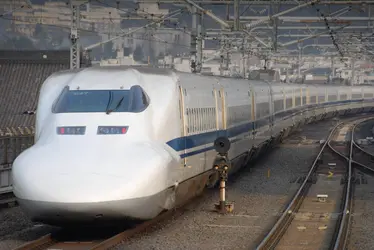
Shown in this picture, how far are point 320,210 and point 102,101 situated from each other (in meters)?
5.81

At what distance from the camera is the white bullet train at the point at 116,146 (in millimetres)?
11008

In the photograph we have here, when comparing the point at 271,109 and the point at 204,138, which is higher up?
the point at 204,138

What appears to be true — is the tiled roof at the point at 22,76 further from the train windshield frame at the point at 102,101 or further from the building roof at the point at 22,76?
the train windshield frame at the point at 102,101

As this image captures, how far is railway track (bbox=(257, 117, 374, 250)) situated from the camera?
12539 millimetres

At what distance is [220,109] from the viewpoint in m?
17.8

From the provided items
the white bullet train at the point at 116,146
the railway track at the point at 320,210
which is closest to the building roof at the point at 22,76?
the railway track at the point at 320,210

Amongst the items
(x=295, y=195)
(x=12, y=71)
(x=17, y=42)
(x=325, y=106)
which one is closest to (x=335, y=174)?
(x=295, y=195)

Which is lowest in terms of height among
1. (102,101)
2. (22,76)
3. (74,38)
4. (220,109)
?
(220,109)

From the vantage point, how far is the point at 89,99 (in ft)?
41.3

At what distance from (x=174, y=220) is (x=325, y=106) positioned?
4412 cm

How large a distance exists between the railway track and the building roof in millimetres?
12325

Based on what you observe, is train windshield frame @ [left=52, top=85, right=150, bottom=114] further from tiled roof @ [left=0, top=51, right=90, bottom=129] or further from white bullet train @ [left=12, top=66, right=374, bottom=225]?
tiled roof @ [left=0, top=51, right=90, bottom=129]

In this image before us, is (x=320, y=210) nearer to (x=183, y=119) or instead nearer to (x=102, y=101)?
(x=183, y=119)

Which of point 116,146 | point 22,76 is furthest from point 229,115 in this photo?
point 22,76
